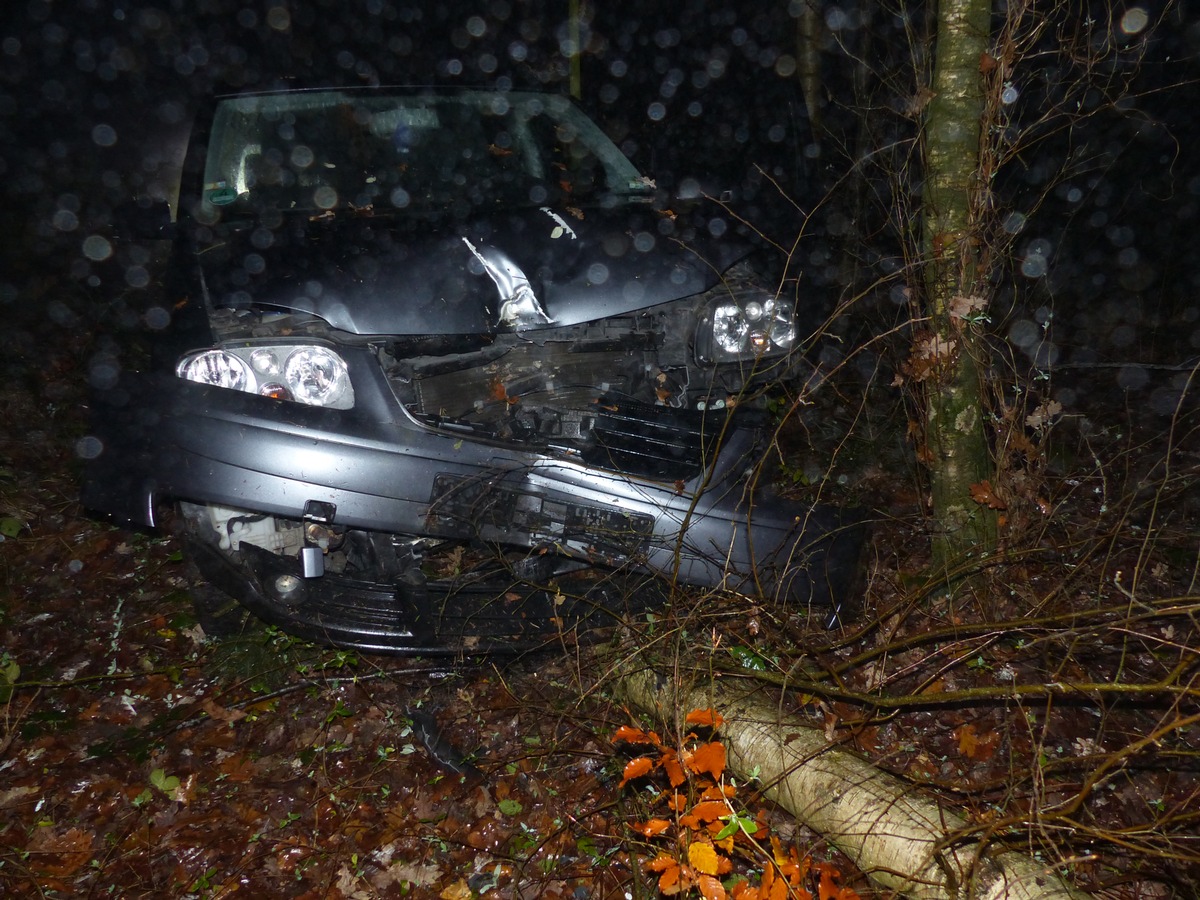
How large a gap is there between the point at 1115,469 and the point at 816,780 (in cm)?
291

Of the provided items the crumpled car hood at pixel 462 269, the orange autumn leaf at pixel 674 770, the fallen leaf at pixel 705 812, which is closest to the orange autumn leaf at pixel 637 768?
the orange autumn leaf at pixel 674 770

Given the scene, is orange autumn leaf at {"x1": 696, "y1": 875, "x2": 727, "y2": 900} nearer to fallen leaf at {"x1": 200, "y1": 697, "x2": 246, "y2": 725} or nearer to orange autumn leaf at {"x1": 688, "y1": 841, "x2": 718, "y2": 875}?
orange autumn leaf at {"x1": 688, "y1": 841, "x2": 718, "y2": 875}

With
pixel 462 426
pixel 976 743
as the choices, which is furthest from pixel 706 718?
pixel 462 426

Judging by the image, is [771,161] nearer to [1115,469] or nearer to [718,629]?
[718,629]

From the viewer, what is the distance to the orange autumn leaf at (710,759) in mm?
2057

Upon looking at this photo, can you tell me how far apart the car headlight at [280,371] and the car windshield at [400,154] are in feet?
3.25

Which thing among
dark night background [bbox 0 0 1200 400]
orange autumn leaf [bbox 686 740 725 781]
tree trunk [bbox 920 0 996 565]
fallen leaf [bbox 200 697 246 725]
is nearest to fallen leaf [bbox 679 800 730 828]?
orange autumn leaf [bbox 686 740 725 781]

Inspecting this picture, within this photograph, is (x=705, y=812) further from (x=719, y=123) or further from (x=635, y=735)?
(x=719, y=123)

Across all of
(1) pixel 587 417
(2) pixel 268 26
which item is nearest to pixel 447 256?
(1) pixel 587 417

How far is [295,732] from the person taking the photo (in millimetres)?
2826

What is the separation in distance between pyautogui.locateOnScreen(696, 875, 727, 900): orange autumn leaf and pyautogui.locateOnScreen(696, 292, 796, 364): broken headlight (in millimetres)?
1715

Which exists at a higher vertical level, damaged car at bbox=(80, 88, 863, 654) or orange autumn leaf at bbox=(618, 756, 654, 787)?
damaged car at bbox=(80, 88, 863, 654)

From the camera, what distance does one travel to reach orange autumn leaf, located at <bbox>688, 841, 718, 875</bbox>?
185cm

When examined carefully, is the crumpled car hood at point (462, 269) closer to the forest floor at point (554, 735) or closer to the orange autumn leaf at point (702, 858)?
the forest floor at point (554, 735)
